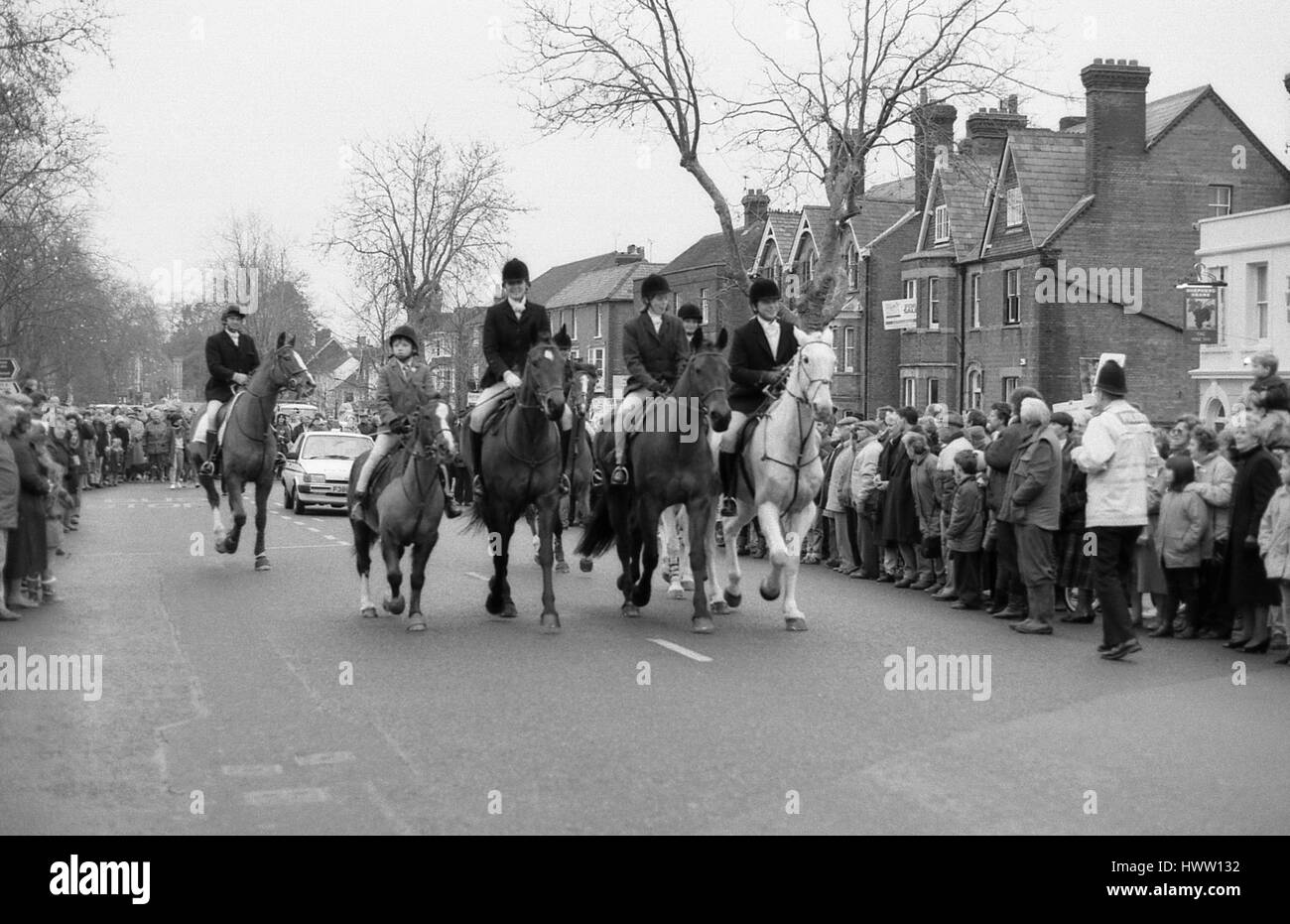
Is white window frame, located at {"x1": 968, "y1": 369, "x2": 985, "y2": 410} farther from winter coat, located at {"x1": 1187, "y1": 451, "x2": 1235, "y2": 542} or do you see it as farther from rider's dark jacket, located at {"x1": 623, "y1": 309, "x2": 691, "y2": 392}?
rider's dark jacket, located at {"x1": 623, "y1": 309, "x2": 691, "y2": 392}

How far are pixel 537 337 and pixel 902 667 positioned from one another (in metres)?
4.40

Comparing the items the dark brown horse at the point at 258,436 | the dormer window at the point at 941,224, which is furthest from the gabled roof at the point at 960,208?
the dark brown horse at the point at 258,436

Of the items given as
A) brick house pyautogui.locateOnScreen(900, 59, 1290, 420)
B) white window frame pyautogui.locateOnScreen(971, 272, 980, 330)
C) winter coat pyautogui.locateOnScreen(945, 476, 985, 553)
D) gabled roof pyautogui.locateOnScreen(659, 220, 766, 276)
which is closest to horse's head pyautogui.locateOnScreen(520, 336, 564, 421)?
winter coat pyautogui.locateOnScreen(945, 476, 985, 553)

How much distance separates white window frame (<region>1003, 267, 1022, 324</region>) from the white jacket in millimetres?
36561

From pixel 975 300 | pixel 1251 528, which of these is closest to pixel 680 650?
pixel 1251 528

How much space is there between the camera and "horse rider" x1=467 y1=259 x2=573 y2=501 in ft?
44.9

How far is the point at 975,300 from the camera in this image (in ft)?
167

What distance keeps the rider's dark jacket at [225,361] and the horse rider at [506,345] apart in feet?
22.0

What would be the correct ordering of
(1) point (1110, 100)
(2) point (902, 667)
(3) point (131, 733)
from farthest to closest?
(1) point (1110, 100) → (2) point (902, 667) → (3) point (131, 733)

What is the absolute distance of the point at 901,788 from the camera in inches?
297

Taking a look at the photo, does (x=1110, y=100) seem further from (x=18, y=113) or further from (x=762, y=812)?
(x=762, y=812)

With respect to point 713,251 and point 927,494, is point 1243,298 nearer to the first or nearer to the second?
point 927,494

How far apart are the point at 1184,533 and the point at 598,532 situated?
224 inches

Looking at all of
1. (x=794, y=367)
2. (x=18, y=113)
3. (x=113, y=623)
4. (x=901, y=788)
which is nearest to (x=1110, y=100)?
(x=18, y=113)
